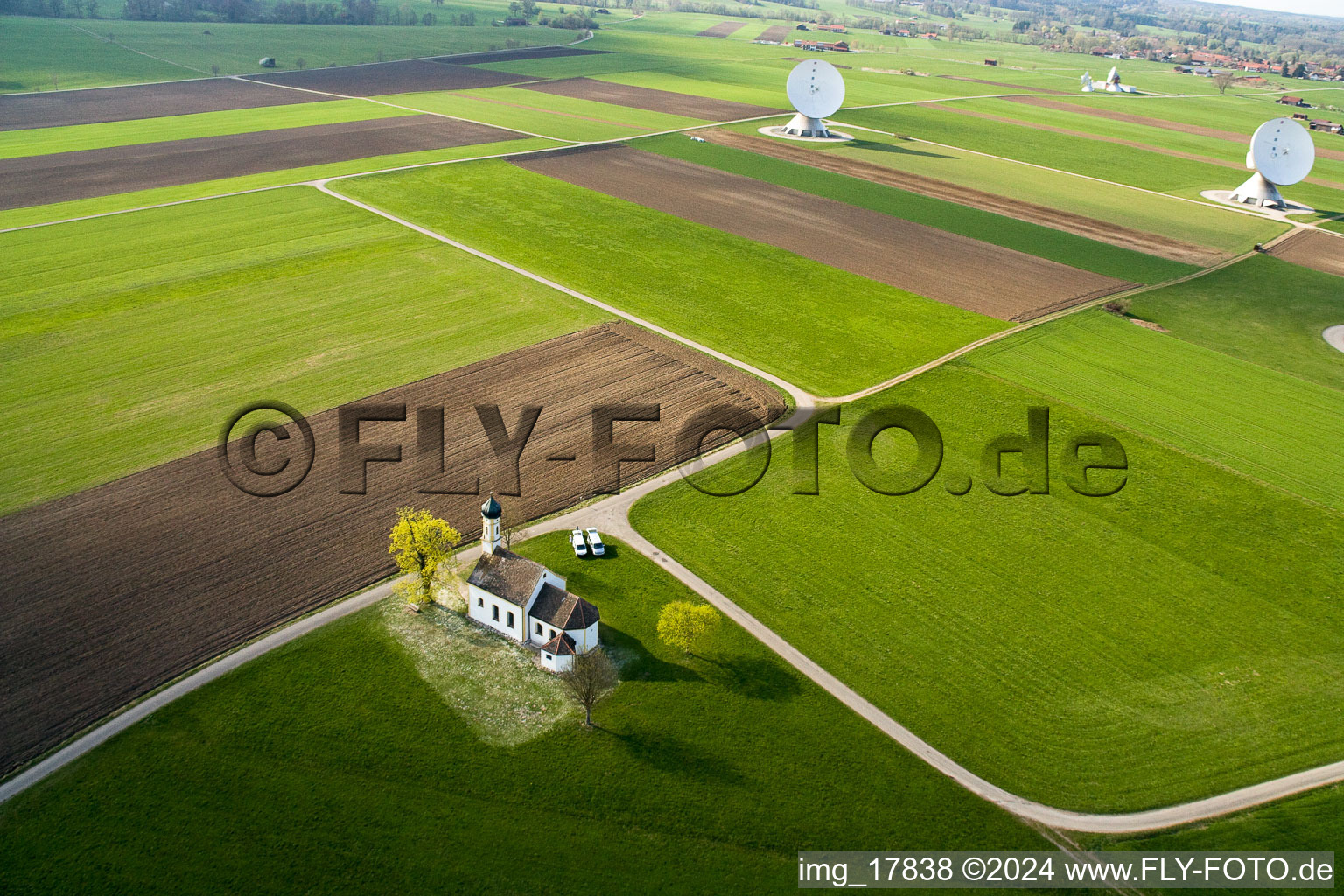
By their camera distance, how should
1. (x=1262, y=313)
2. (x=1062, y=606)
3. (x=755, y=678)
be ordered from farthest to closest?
(x=1262, y=313), (x=1062, y=606), (x=755, y=678)

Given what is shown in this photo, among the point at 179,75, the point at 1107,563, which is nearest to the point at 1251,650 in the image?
the point at 1107,563

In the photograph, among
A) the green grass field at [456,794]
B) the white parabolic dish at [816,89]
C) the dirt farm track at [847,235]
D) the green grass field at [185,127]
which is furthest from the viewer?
the white parabolic dish at [816,89]

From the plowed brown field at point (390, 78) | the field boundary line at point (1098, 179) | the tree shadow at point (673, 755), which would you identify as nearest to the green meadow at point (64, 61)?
the plowed brown field at point (390, 78)

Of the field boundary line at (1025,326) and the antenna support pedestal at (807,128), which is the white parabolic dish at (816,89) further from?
the field boundary line at (1025,326)

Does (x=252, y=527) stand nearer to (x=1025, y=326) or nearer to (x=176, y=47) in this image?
(x=1025, y=326)

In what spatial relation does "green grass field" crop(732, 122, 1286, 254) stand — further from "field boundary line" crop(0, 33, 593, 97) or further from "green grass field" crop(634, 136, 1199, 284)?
"field boundary line" crop(0, 33, 593, 97)

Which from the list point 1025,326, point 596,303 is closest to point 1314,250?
point 1025,326
